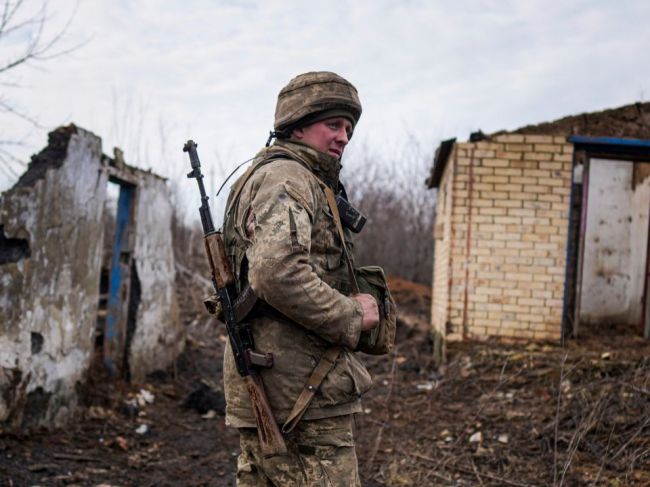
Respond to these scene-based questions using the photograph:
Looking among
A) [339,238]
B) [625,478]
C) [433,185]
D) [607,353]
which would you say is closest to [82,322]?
[339,238]

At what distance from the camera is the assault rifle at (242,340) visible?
2.04 metres

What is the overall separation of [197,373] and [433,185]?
4.85m

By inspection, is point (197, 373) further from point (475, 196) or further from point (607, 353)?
point (607, 353)

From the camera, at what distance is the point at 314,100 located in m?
2.26

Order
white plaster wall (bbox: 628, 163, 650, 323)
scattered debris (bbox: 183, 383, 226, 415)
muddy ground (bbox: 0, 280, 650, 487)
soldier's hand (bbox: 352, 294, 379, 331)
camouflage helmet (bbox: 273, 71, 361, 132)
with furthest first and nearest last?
white plaster wall (bbox: 628, 163, 650, 323) → scattered debris (bbox: 183, 383, 226, 415) → muddy ground (bbox: 0, 280, 650, 487) → camouflage helmet (bbox: 273, 71, 361, 132) → soldier's hand (bbox: 352, 294, 379, 331)

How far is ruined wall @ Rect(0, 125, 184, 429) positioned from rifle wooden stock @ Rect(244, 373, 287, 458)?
3.17 meters

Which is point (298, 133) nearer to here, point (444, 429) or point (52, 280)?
point (52, 280)

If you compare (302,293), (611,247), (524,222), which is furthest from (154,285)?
(611,247)

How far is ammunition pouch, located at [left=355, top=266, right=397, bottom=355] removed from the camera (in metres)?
2.28

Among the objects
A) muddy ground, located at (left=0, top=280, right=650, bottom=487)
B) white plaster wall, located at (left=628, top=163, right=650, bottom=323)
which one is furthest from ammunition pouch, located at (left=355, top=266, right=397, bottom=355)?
white plaster wall, located at (left=628, top=163, right=650, bottom=323)

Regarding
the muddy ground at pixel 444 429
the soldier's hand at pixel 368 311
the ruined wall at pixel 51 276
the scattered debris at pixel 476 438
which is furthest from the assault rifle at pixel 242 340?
the scattered debris at pixel 476 438

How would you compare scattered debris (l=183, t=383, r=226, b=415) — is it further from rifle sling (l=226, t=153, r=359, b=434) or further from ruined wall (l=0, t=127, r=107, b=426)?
rifle sling (l=226, t=153, r=359, b=434)

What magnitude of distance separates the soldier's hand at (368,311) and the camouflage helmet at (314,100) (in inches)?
26.6

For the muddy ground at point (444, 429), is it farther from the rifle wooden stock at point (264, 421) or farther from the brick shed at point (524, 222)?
the rifle wooden stock at point (264, 421)
